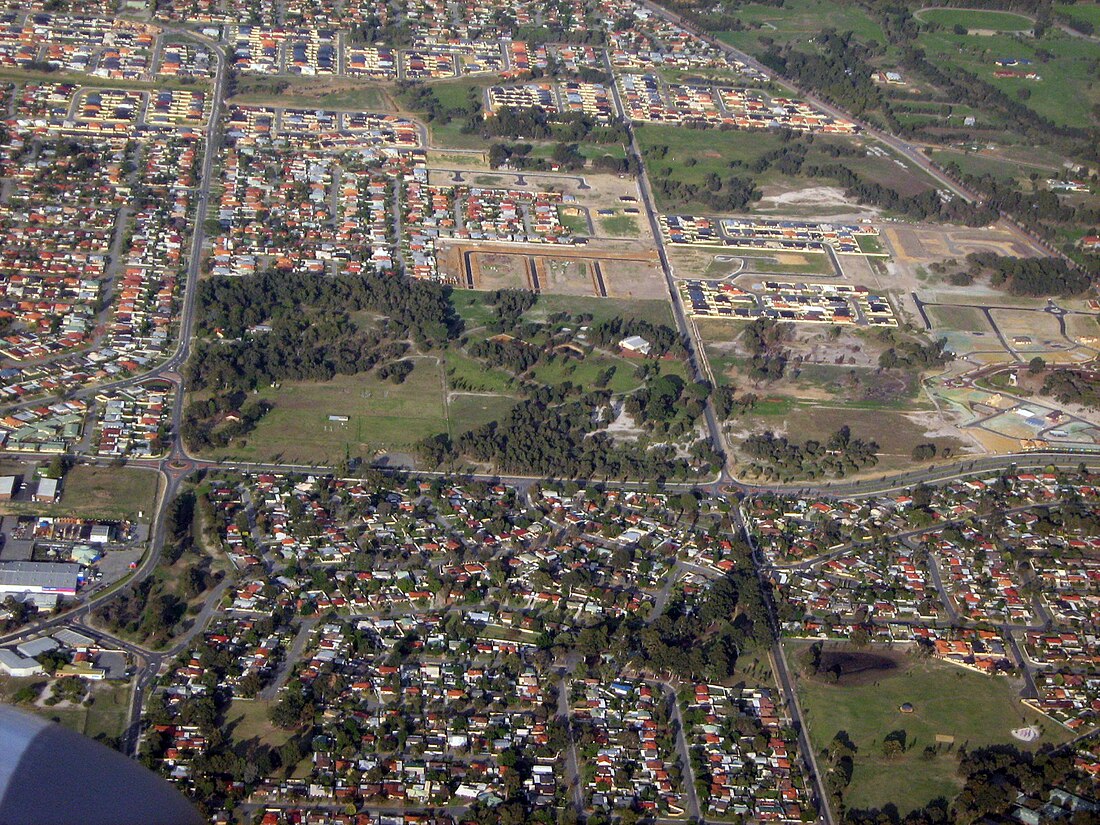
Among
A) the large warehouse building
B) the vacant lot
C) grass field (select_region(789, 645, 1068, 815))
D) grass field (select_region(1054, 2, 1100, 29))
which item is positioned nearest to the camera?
grass field (select_region(789, 645, 1068, 815))

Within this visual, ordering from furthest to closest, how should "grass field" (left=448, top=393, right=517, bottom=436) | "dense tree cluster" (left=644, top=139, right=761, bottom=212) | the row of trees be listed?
"dense tree cluster" (left=644, top=139, right=761, bottom=212)
"grass field" (left=448, top=393, right=517, bottom=436)
the row of trees

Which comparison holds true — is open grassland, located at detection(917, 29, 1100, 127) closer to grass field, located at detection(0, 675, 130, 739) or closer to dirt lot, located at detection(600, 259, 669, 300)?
dirt lot, located at detection(600, 259, 669, 300)

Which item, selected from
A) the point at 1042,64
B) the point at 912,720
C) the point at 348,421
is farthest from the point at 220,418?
the point at 1042,64

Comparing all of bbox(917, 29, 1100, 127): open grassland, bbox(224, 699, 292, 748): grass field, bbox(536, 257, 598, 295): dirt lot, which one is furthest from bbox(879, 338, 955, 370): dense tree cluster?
bbox(917, 29, 1100, 127): open grassland

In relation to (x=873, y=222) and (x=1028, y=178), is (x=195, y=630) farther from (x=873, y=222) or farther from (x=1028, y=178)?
(x=1028, y=178)

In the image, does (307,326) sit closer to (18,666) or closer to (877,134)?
(18,666)

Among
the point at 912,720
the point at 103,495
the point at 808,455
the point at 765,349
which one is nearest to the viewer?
the point at 912,720
